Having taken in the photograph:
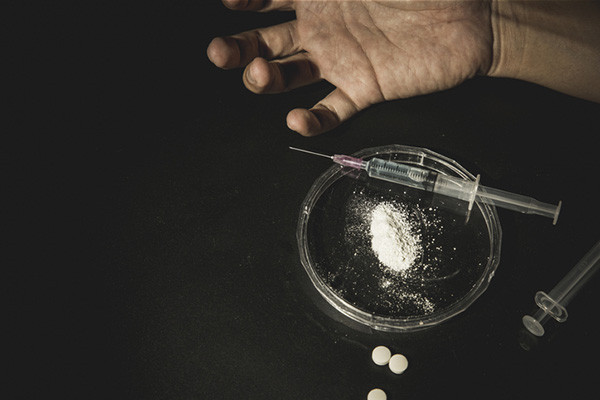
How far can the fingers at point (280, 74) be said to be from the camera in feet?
4.25

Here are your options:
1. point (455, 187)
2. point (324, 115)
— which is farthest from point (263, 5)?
point (455, 187)

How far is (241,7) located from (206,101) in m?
0.30

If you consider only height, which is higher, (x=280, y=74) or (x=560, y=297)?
(x=280, y=74)

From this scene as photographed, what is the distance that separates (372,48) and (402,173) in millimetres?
401

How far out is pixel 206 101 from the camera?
1533mm

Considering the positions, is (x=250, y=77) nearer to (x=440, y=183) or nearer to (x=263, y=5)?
(x=263, y=5)

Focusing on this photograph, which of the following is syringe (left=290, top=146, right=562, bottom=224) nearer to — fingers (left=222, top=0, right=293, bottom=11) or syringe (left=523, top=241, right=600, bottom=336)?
syringe (left=523, top=241, right=600, bottom=336)

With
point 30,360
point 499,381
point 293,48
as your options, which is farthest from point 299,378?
point 293,48

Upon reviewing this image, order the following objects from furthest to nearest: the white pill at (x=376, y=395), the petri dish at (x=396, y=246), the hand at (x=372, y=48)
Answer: the hand at (x=372, y=48) < the petri dish at (x=396, y=246) < the white pill at (x=376, y=395)

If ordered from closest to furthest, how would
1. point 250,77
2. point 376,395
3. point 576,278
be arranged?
point 376,395 → point 576,278 → point 250,77

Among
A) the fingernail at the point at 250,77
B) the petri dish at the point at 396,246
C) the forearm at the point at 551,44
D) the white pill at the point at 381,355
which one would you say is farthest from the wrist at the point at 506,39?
the white pill at the point at 381,355

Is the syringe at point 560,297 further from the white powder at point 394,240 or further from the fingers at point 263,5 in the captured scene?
the fingers at point 263,5

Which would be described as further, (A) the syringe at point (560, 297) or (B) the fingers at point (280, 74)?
(B) the fingers at point (280, 74)

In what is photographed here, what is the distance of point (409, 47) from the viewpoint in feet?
4.73
